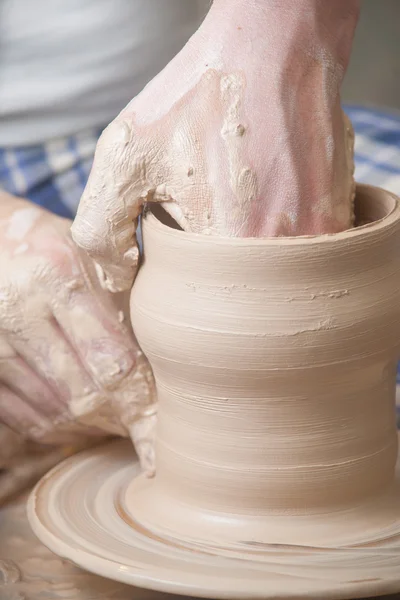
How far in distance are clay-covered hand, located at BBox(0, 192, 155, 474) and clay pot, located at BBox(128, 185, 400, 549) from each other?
13cm

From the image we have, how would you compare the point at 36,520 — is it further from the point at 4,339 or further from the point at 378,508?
the point at 378,508

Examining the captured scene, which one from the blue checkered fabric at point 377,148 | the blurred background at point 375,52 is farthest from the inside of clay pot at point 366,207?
the blurred background at point 375,52

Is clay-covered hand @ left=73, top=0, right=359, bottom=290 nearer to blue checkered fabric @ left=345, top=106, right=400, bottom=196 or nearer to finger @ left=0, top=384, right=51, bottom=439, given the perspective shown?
finger @ left=0, top=384, right=51, bottom=439

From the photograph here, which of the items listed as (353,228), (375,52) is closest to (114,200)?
(353,228)

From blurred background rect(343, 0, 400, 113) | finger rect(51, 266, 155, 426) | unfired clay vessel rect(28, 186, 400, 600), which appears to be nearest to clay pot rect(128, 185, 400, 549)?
unfired clay vessel rect(28, 186, 400, 600)

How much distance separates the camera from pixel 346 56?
3.60 ft

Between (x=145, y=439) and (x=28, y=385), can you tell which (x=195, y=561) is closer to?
(x=145, y=439)

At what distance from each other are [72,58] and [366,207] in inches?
29.6

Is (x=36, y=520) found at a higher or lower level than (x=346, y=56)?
lower

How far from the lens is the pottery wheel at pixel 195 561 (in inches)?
35.7

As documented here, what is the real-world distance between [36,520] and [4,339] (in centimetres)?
26

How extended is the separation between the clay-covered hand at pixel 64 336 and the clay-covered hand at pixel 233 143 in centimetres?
16

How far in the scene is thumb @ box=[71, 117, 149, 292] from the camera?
→ 0.98 m

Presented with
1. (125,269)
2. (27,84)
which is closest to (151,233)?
(125,269)
